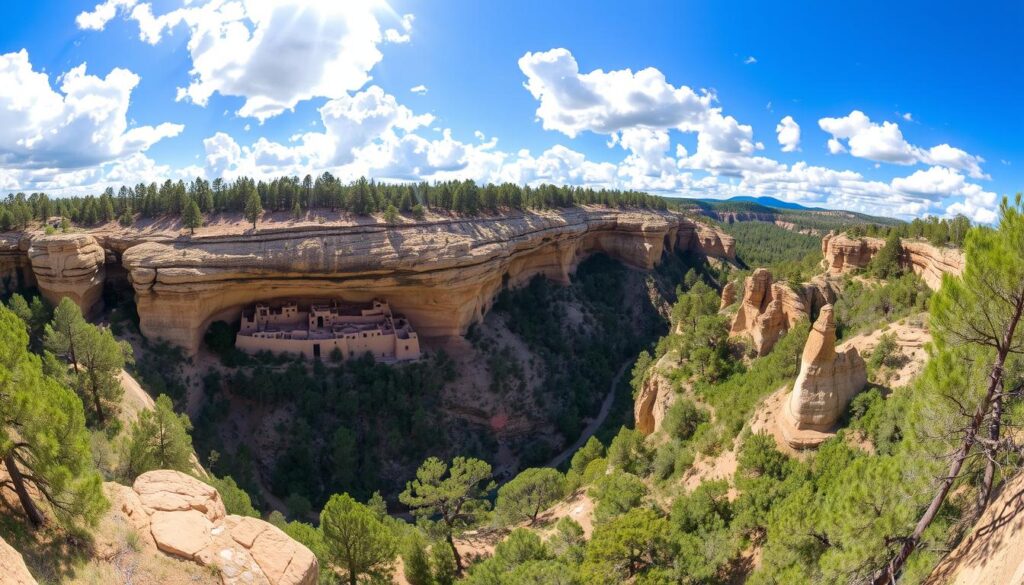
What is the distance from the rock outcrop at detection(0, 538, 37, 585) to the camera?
8516 mm

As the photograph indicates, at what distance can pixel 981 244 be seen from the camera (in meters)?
9.60

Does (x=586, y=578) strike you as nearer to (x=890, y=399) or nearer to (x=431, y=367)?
(x=890, y=399)

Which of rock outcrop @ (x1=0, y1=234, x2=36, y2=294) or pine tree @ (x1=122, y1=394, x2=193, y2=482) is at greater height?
rock outcrop @ (x1=0, y1=234, x2=36, y2=294)

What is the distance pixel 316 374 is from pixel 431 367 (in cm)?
854

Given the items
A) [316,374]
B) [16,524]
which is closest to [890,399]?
[16,524]

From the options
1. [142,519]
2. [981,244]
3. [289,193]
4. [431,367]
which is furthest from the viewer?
[289,193]

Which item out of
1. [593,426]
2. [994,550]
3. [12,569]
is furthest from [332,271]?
[994,550]

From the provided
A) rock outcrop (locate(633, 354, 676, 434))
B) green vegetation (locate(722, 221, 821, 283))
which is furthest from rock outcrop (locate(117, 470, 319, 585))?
green vegetation (locate(722, 221, 821, 283))

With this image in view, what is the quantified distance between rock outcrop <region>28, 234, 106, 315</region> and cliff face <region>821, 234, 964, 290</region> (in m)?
53.7

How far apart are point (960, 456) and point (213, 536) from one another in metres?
16.6

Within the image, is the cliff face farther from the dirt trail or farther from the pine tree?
the pine tree

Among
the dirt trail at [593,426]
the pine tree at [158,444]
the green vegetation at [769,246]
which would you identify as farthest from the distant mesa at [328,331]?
the green vegetation at [769,246]

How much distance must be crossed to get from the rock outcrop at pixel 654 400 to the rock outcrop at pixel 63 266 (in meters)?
38.9

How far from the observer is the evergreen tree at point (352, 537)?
59.1 ft
